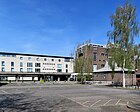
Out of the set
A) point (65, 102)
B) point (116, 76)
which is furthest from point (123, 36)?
point (65, 102)

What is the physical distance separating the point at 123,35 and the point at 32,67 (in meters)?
68.0

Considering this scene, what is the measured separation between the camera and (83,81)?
61688mm

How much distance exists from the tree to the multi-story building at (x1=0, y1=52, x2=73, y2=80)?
49.2 metres

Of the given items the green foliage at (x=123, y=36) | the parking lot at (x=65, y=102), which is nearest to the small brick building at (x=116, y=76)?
the green foliage at (x=123, y=36)

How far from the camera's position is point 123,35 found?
3956 centimetres

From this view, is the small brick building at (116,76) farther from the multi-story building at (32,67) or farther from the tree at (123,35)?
the multi-story building at (32,67)

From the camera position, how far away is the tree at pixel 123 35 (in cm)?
3850

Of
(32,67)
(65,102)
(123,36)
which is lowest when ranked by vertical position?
(65,102)

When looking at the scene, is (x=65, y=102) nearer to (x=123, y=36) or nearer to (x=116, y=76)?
(x=123, y=36)

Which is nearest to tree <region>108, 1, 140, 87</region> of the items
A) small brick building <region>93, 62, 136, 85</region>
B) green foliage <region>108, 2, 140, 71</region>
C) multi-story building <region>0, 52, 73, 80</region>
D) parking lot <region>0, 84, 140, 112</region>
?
green foliage <region>108, 2, 140, 71</region>

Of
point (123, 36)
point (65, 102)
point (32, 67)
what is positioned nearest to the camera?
point (65, 102)

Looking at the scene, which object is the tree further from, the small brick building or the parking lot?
the parking lot

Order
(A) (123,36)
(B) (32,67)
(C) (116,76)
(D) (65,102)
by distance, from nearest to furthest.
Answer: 1. (D) (65,102)
2. (A) (123,36)
3. (C) (116,76)
4. (B) (32,67)

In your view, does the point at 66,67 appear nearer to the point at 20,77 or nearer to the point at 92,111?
the point at 20,77
